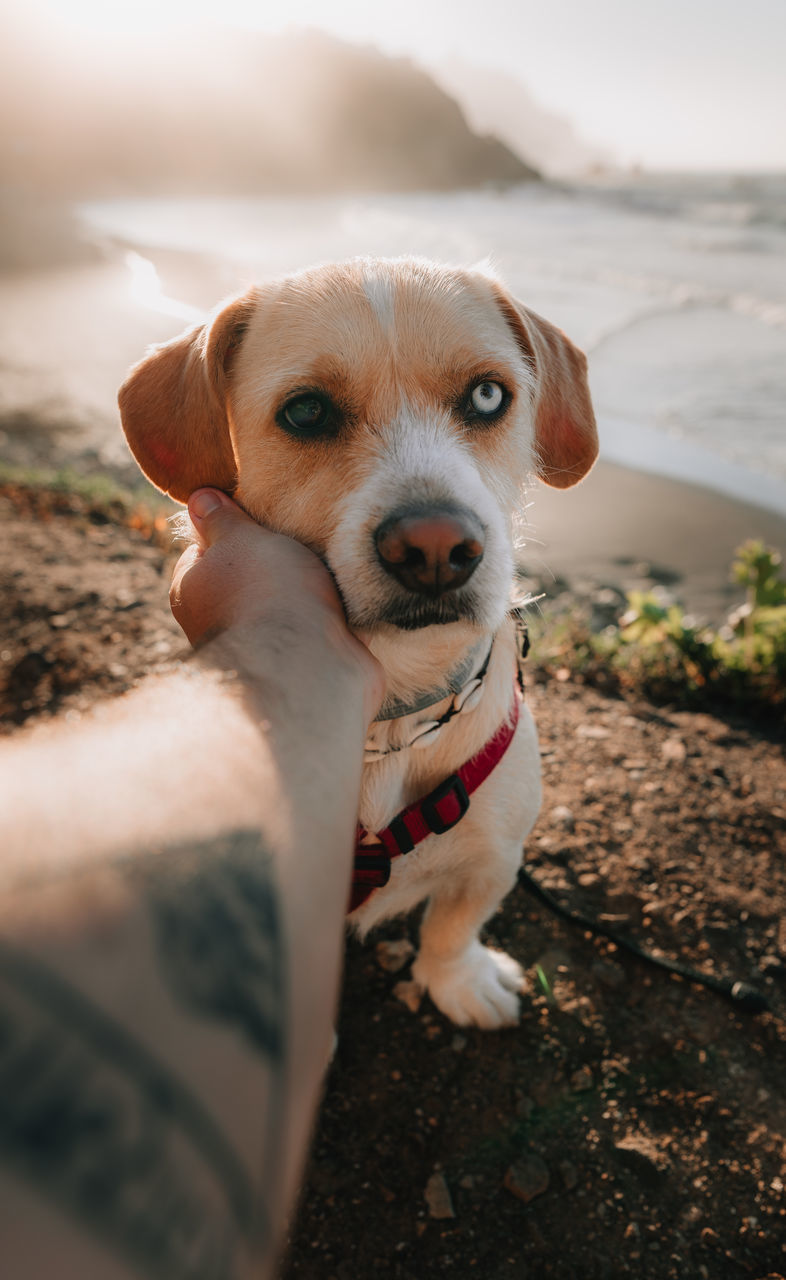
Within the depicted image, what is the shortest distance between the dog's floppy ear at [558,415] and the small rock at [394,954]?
1.82 m

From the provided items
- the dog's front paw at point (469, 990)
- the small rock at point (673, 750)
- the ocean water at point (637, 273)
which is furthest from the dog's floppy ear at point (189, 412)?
the small rock at point (673, 750)

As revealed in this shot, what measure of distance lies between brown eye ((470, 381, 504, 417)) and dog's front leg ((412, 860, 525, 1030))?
4.63 ft

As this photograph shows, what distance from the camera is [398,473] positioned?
1650mm

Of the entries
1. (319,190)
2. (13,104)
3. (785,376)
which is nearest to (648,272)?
(785,376)

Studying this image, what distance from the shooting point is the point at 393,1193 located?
198cm

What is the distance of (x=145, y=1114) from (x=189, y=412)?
71.0 inches

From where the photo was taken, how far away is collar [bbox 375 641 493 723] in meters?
1.86

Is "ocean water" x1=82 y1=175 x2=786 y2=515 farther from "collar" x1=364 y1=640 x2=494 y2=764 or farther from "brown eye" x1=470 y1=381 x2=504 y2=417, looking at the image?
"collar" x1=364 y1=640 x2=494 y2=764

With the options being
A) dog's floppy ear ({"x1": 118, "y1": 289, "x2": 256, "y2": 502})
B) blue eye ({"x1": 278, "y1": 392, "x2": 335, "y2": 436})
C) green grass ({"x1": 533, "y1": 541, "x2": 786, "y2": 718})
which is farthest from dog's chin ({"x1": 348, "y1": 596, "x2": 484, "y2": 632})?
green grass ({"x1": 533, "y1": 541, "x2": 786, "y2": 718})

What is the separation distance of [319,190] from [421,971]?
58.4 meters

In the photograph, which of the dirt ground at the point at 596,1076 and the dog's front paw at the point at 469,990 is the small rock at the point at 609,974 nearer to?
the dirt ground at the point at 596,1076

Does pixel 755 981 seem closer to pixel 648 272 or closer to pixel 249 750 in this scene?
pixel 249 750

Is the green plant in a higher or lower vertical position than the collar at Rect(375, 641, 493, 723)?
lower

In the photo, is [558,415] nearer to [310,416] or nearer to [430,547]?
[310,416]
